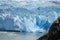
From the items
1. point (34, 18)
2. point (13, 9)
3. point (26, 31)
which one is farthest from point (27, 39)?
point (13, 9)

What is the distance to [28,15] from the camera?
3.94 metres

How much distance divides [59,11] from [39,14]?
1.41 feet

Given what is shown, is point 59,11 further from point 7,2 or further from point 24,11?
point 7,2

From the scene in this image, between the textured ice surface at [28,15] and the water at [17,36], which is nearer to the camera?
the water at [17,36]

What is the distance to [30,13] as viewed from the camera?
3.97 meters

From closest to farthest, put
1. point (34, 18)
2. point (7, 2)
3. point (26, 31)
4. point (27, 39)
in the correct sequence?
point (27, 39), point (26, 31), point (34, 18), point (7, 2)

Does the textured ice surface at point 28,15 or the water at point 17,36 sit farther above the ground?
the textured ice surface at point 28,15

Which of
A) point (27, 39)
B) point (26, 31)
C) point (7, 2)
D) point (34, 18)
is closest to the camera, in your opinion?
point (27, 39)

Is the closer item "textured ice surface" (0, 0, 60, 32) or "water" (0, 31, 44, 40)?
"water" (0, 31, 44, 40)

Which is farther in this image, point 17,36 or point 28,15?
point 28,15

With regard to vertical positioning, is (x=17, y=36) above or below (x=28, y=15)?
below

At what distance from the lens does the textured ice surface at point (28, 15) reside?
3.68 metres

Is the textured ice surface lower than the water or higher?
higher

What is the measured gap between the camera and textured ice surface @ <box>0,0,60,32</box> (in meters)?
3.68
